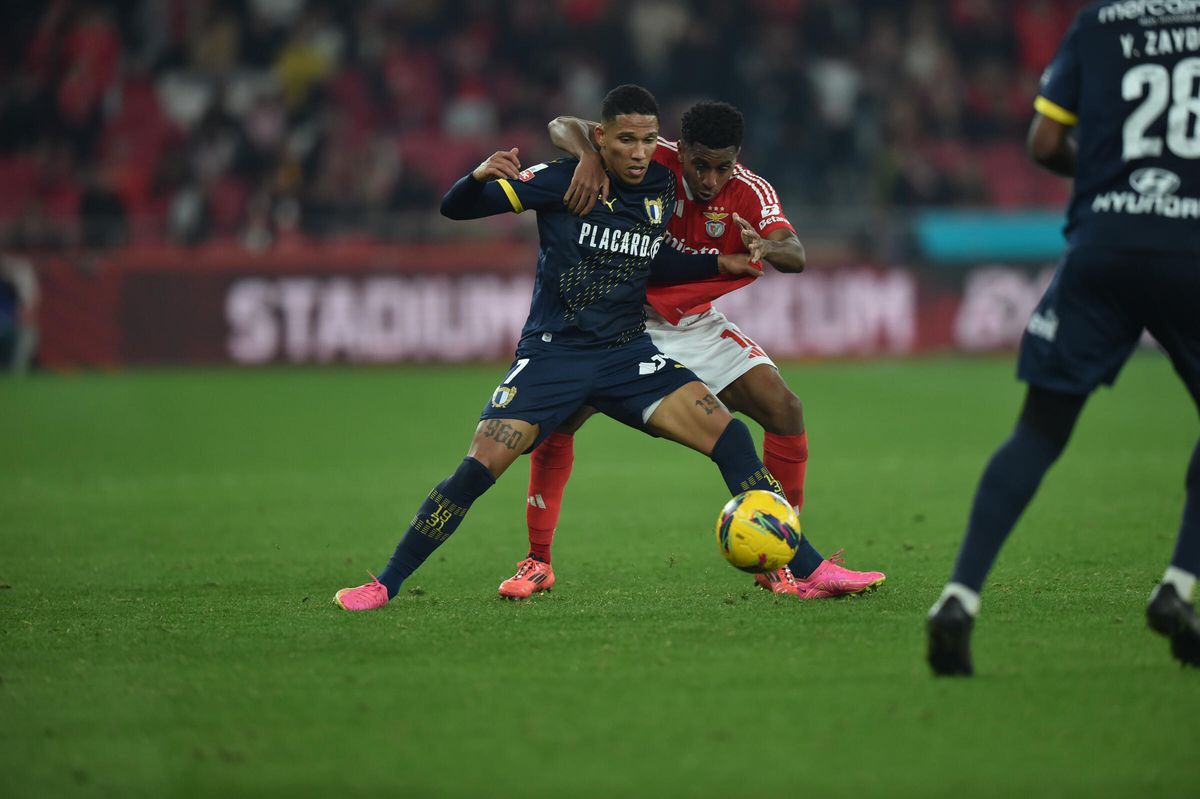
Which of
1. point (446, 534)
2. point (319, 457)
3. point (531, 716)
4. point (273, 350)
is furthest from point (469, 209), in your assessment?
point (273, 350)

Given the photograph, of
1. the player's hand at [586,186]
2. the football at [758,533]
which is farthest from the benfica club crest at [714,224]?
the football at [758,533]

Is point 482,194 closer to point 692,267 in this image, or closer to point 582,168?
point 582,168

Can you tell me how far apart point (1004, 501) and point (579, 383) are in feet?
6.88

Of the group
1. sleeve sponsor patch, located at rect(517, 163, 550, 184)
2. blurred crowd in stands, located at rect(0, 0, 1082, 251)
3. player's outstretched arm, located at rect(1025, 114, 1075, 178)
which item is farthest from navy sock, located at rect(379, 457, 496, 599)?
blurred crowd in stands, located at rect(0, 0, 1082, 251)

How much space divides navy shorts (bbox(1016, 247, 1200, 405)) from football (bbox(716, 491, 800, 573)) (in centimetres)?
149

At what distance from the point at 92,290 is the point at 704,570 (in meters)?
13.7

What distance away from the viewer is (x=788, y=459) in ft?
21.9

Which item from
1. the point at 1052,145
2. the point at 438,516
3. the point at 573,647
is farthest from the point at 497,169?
the point at 1052,145

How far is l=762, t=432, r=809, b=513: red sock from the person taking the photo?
666 cm

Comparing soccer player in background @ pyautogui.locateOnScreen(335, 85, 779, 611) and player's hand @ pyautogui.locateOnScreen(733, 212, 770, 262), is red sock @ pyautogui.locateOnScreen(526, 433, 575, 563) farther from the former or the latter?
player's hand @ pyautogui.locateOnScreen(733, 212, 770, 262)

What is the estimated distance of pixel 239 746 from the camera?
3.96 metres

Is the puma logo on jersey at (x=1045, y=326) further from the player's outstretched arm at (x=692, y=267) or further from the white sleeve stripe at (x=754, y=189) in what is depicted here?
the white sleeve stripe at (x=754, y=189)

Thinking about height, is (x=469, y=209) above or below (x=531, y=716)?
above

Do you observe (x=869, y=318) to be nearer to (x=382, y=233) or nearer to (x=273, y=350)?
(x=382, y=233)
